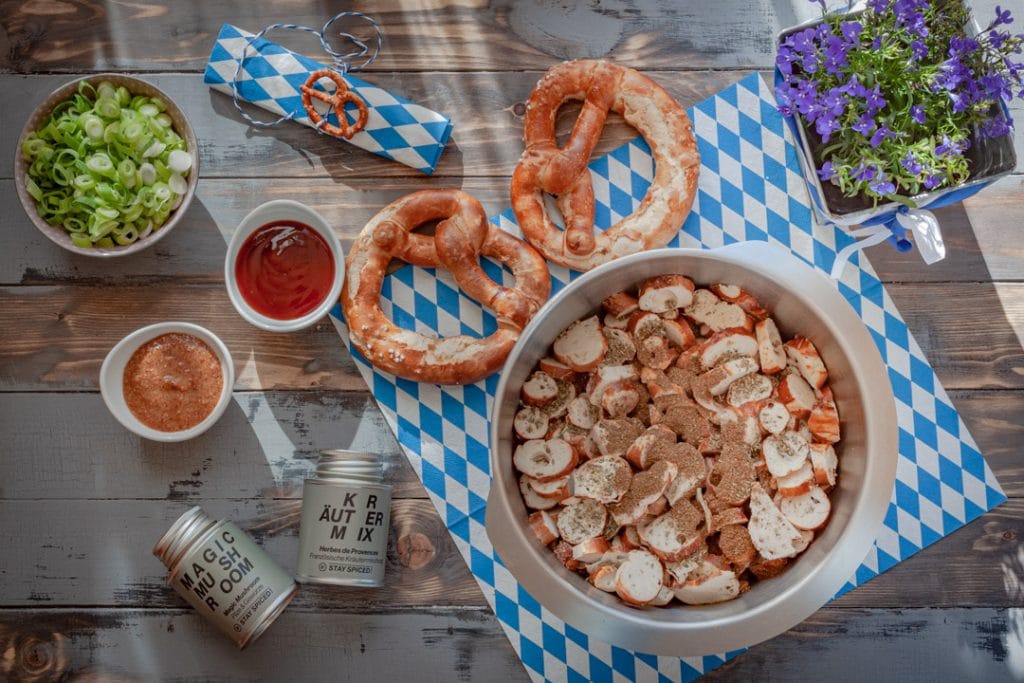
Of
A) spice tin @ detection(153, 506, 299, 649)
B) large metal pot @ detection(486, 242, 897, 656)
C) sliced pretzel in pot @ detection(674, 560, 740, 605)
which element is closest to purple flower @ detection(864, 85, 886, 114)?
large metal pot @ detection(486, 242, 897, 656)

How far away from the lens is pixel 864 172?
1.52 m

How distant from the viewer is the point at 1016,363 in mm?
1768

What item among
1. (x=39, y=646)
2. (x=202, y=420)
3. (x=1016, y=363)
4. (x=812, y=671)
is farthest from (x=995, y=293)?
(x=39, y=646)

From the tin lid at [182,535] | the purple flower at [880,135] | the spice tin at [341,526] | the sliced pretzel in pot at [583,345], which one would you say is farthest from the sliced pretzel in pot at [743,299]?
the tin lid at [182,535]

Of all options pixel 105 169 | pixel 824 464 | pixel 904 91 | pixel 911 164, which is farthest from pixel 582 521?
pixel 105 169

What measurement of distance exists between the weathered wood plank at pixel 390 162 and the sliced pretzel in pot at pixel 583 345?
0.41m

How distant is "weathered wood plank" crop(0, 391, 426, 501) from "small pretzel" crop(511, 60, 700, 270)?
0.53 meters

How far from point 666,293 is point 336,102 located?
78cm

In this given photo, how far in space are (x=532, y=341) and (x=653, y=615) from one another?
510mm

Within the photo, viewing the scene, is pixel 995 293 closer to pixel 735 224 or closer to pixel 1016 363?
pixel 1016 363

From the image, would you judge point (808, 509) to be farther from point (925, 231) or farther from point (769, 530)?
point (925, 231)

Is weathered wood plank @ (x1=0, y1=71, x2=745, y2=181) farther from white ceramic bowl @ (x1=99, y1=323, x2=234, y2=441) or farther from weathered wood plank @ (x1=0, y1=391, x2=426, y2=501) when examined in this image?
weathered wood plank @ (x1=0, y1=391, x2=426, y2=501)

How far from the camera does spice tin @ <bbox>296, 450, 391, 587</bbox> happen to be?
5.18 ft

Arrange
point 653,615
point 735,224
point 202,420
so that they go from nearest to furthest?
point 653,615
point 202,420
point 735,224
